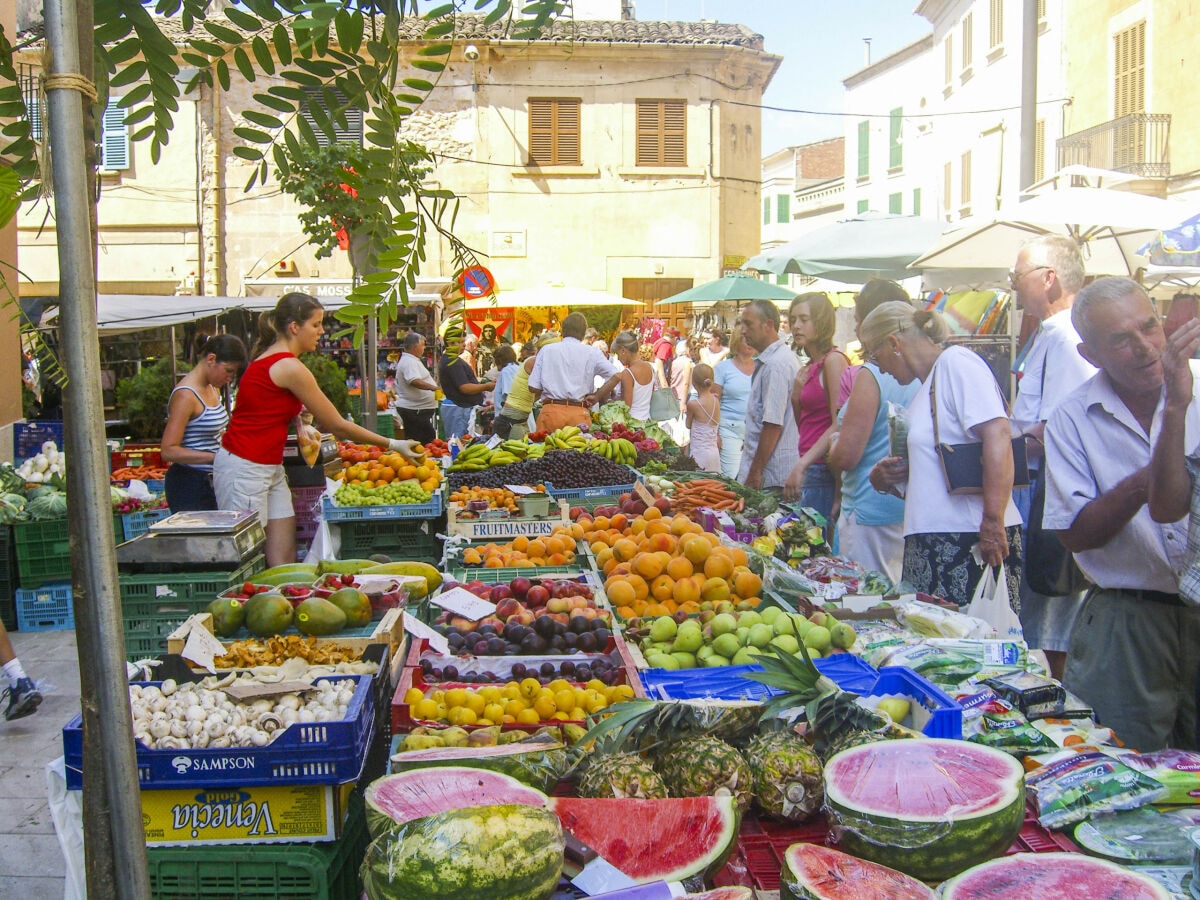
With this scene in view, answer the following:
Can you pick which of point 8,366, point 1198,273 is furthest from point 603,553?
point 1198,273

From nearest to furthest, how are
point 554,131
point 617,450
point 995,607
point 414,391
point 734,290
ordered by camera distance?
point 995,607 < point 617,450 < point 414,391 < point 734,290 < point 554,131

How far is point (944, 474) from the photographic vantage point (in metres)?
4.18

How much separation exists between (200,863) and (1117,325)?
293 cm

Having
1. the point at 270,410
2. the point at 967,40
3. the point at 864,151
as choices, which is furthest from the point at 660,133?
the point at 270,410

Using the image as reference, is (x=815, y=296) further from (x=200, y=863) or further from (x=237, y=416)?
(x=200, y=863)

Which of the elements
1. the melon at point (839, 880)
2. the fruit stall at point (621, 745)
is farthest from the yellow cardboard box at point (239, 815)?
the melon at point (839, 880)

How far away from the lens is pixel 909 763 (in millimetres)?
2160

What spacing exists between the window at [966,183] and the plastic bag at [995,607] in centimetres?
2443

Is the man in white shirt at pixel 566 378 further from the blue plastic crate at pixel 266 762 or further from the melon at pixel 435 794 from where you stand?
the melon at pixel 435 794

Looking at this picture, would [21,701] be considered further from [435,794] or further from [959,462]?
[959,462]

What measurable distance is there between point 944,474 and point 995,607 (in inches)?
25.7

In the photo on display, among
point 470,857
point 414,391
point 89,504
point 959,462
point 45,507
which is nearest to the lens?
point 89,504

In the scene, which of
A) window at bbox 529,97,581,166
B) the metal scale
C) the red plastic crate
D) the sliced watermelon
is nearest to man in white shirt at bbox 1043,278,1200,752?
the red plastic crate

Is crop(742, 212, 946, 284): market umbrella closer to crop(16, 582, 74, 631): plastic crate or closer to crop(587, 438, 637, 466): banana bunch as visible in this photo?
crop(587, 438, 637, 466): banana bunch
